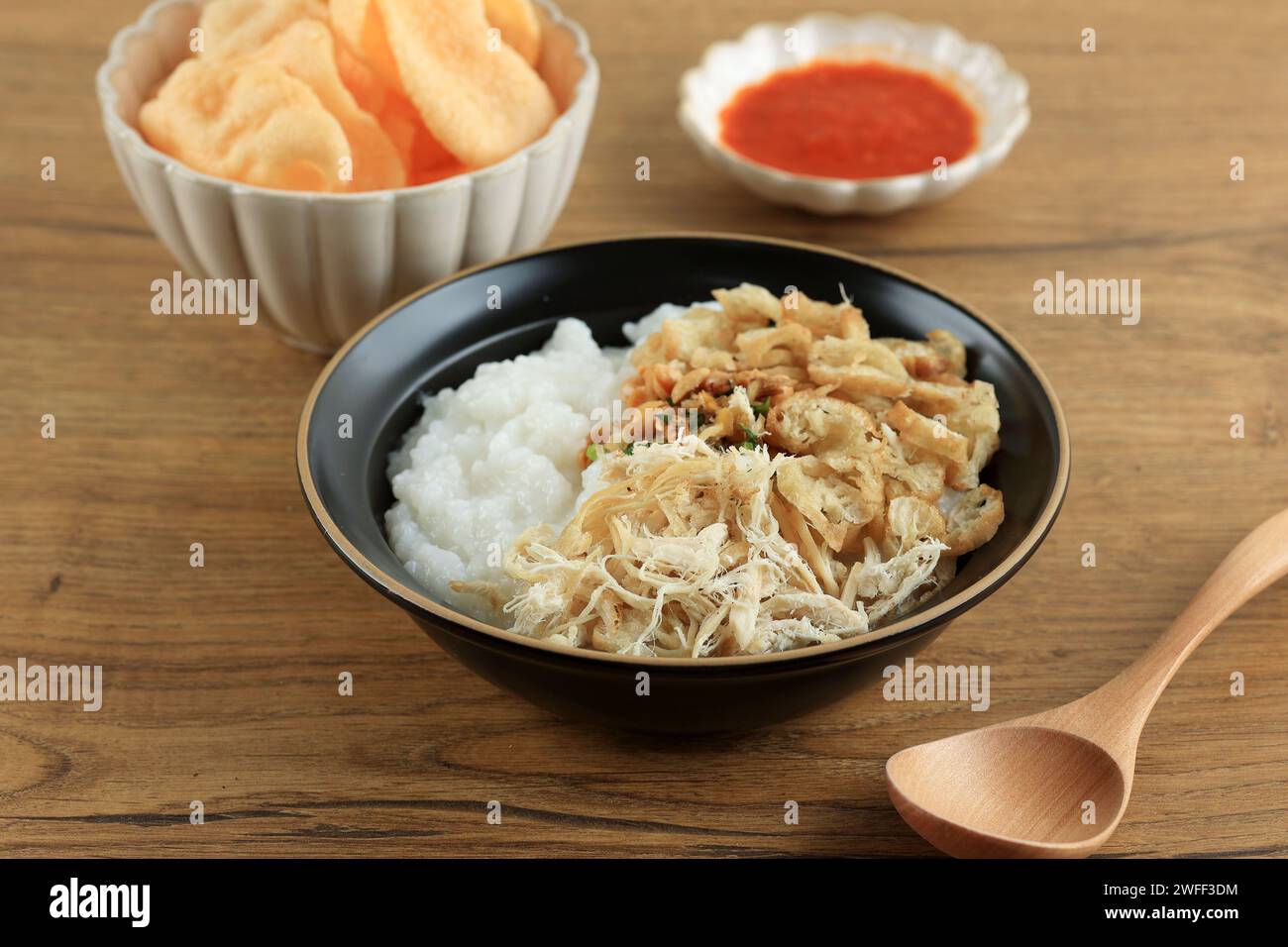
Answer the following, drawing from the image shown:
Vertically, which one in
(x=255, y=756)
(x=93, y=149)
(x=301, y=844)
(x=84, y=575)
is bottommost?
(x=301, y=844)

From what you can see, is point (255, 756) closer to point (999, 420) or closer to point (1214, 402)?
point (999, 420)

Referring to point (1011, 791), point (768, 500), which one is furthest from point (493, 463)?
point (1011, 791)

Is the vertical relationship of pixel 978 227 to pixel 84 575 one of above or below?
above

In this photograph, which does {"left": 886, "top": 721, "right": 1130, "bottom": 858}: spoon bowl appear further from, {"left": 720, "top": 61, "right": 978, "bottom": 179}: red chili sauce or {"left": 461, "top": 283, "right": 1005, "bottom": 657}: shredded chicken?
{"left": 720, "top": 61, "right": 978, "bottom": 179}: red chili sauce

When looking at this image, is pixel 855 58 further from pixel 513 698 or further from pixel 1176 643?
pixel 513 698

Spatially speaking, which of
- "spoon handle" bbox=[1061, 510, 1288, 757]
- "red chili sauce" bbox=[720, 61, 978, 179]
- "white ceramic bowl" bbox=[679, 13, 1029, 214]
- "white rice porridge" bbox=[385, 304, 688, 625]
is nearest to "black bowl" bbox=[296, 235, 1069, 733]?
"white rice porridge" bbox=[385, 304, 688, 625]

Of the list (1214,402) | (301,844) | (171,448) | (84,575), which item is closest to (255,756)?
(301,844)

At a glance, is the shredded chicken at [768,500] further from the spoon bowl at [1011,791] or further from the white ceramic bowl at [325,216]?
the white ceramic bowl at [325,216]
